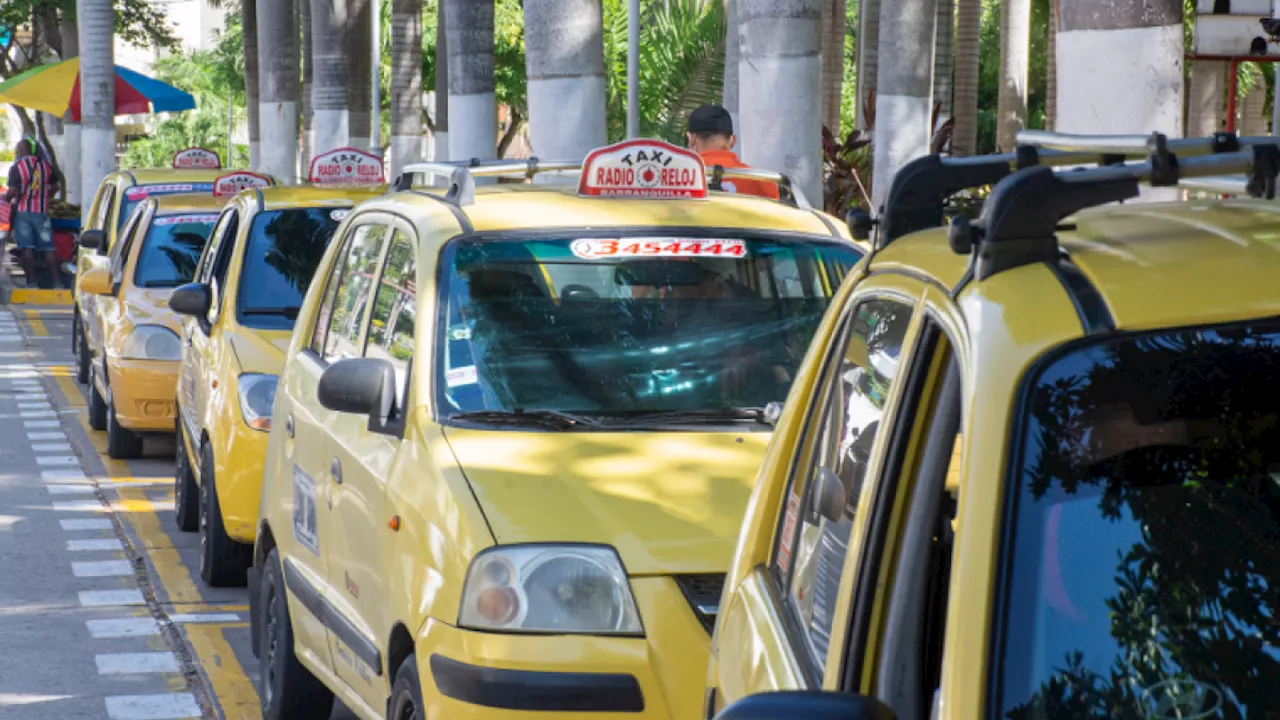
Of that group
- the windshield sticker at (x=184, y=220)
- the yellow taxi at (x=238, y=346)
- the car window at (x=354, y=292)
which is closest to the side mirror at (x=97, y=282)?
the windshield sticker at (x=184, y=220)

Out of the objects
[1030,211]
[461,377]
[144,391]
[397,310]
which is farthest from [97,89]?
[1030,211]

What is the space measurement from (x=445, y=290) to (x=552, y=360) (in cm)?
37

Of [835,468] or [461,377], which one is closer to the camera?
[835,468]

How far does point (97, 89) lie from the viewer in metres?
30.6

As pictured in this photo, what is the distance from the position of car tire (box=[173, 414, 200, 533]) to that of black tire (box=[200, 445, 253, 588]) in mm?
1199

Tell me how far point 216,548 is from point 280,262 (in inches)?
70.8

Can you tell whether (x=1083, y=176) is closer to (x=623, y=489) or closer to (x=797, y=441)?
(x=797, y=441)

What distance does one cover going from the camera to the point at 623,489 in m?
5.21

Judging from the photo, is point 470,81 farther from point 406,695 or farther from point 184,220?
→ point 406,695

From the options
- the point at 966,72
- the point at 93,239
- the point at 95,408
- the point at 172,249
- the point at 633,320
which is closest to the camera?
the point at 633,320

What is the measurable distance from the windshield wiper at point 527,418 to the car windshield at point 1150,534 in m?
3.29

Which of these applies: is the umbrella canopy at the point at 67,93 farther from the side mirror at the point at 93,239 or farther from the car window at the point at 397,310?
the car window at the point at 397,310

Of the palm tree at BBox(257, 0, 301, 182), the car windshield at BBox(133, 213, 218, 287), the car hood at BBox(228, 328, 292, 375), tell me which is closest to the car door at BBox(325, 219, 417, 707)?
the car hood at BBox(228, 328, 292, 375)

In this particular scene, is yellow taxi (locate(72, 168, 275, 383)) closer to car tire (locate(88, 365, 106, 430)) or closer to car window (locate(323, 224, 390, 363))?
car tire (locate(88, 365, 106, 430))
